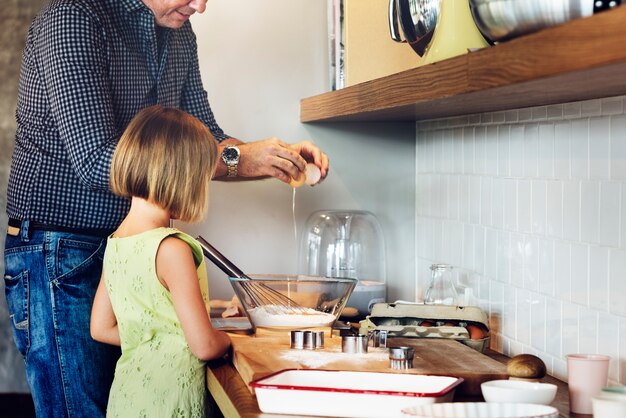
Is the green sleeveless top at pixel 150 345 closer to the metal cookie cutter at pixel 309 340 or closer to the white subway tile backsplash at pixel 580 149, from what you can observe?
the metal cookie cutter at pixel 309 340

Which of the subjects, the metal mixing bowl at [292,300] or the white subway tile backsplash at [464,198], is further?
the white subway tile backsplash at [464,198]

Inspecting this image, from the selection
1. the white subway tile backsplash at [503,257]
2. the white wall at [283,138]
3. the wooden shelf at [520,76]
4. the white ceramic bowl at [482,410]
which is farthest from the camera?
the white wall at [283,138]

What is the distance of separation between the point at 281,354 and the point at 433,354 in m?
0.29

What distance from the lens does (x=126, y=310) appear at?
6.54 feet

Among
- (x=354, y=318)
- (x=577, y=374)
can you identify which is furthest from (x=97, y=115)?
(x=577, y=374)

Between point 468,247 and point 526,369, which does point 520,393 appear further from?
point 468,247

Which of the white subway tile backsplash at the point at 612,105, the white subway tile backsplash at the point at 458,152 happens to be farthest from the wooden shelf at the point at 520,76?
the white subway tile backsplash at the point at 458,152

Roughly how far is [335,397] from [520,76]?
516mm

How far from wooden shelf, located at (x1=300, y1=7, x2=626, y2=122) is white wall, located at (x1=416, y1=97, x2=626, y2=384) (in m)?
0.07

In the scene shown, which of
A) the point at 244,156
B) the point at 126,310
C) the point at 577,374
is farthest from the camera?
the point at 244,156

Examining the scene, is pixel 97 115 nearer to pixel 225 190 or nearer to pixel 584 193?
pixel 225 190

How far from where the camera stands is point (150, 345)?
1.97 m

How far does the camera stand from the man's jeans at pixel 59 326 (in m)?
2.27

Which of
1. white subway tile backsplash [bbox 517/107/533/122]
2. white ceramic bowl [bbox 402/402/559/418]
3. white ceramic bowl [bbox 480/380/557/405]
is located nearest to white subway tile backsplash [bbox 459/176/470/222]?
white subway tile backsplash [bbox 517/107/533/122]
